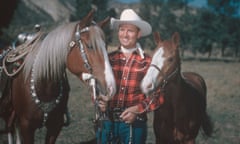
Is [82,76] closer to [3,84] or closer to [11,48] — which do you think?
[3,84]

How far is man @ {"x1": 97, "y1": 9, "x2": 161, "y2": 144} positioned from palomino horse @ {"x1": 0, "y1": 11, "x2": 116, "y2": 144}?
325 mm

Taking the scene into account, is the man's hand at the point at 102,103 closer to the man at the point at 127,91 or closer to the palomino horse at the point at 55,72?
the palomino horse at the point at 55,72

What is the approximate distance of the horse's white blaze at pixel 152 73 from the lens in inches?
113

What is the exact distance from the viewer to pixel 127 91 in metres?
2.85

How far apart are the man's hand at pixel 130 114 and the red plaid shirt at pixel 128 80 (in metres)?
0.11

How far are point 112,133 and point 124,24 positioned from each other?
1133 mm

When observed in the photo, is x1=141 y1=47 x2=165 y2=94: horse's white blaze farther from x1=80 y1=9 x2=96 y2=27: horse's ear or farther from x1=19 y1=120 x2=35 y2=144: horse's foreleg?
x1=19 y1=120 x2=35 y2=144: horse's foreleg

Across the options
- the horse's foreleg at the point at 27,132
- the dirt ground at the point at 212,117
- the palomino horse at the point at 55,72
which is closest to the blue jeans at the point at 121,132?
the palomino horse at the point at 55,72

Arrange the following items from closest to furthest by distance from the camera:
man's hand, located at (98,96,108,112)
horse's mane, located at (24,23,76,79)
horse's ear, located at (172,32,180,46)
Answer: man's hand, located at (98,96,108,112), horse's mane, located at (24,23,76,79), horse's ear, located at (172,32,180,46)

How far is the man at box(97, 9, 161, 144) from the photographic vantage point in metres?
2.83

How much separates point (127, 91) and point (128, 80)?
0.37 ft

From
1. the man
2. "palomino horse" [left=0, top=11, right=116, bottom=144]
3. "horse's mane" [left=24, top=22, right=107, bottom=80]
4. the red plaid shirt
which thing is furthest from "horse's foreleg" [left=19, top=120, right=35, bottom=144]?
the red plaid shirt

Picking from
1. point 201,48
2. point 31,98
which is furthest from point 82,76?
point 201,48

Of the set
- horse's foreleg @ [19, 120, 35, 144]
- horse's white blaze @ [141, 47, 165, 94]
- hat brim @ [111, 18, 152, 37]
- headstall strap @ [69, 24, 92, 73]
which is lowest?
horse's foreleg @ [19, 120, 35, 144]
